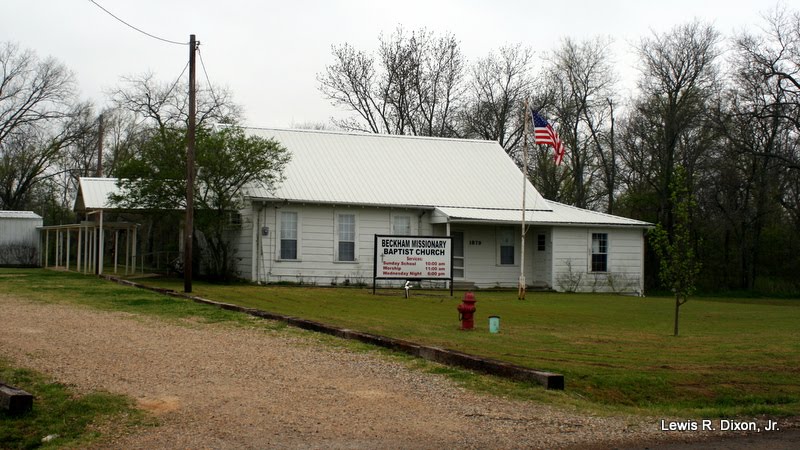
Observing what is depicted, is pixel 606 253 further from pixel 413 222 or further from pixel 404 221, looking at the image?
pixel 404 221

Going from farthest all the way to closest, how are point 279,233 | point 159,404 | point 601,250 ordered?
point 601,250 → point 279,233 → point 159,404

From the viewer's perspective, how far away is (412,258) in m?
25.2

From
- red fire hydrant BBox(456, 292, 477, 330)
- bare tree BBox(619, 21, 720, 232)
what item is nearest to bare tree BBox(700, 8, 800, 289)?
bare tree BBox(619, 21, 720, 232)

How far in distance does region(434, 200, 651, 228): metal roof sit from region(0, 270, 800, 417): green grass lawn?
3.20 meters

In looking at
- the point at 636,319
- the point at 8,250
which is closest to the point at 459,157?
the point at 636,319

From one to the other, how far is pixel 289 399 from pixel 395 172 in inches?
974

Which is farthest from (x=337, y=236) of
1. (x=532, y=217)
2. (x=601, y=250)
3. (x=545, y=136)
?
(x=601, y=250)

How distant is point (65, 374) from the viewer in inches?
372

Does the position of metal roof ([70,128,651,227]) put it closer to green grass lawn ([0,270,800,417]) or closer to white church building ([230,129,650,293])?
white church building ([230,129,650,293])

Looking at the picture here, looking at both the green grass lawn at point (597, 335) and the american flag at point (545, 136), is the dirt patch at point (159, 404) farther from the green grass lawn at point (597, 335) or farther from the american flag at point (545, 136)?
the american flag at point (545, 136)

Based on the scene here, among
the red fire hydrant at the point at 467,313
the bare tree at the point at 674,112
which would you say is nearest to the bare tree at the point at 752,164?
the bare tree at the point at 674,112

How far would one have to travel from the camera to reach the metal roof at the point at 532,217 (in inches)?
1182

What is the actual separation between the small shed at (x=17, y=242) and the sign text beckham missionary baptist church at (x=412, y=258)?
24.2 meters

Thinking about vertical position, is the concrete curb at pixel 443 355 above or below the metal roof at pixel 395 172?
below
